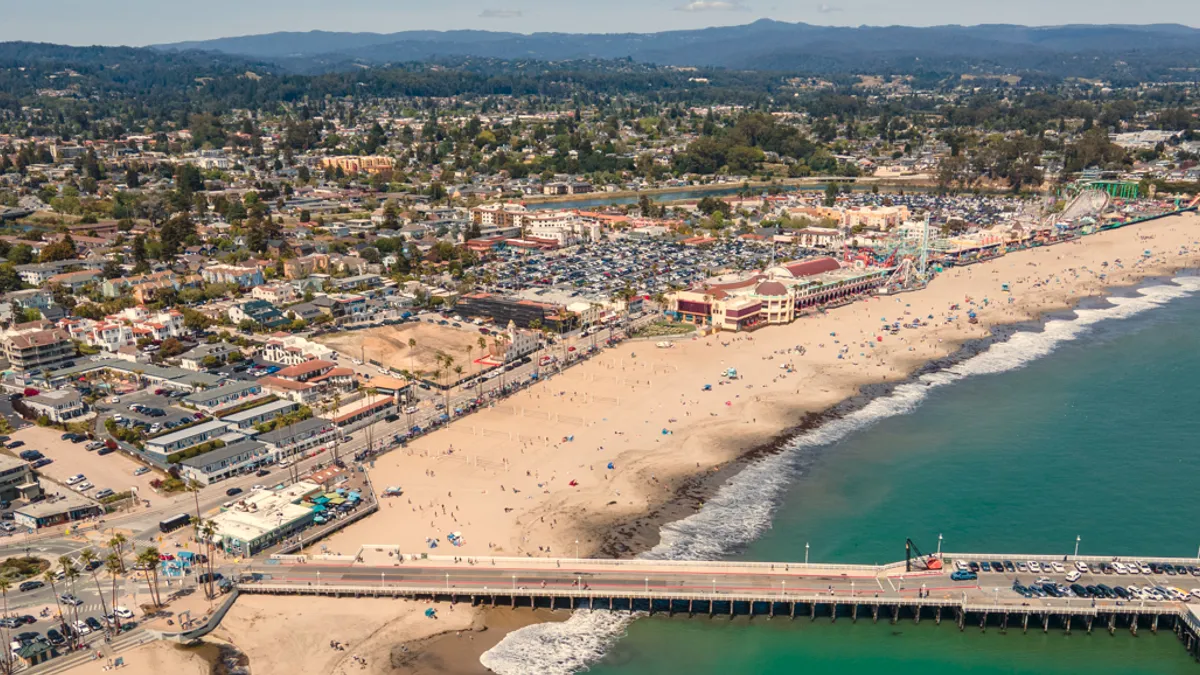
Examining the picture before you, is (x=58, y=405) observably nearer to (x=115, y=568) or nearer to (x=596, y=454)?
(x=115, y=568)

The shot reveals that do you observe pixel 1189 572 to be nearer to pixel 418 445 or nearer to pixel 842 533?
pixel 842 533

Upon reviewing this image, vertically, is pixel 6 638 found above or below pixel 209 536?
below

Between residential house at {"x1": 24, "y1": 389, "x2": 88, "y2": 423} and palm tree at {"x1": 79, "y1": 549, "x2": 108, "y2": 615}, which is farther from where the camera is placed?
residential house at {"x1": 24, "y1": 389, "x2": 88, "y2": 423}

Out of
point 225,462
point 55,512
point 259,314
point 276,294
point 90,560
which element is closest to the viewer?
point 90,560

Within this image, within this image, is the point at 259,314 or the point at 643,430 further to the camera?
the point at 259,314

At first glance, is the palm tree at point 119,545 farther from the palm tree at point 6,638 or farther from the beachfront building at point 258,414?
the beachfront building at point 258,414

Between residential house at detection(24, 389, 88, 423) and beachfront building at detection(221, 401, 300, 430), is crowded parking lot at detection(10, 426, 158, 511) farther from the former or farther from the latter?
beachfront building at detection(221, 401, 300, 430)

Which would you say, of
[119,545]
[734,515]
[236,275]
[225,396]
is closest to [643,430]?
[734,515]

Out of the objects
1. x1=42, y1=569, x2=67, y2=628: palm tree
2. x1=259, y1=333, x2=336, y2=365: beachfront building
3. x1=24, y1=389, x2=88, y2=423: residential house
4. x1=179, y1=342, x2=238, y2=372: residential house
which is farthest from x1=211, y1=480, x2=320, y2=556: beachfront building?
x1=179, y1=342, x2=238, y2=372: residential house
